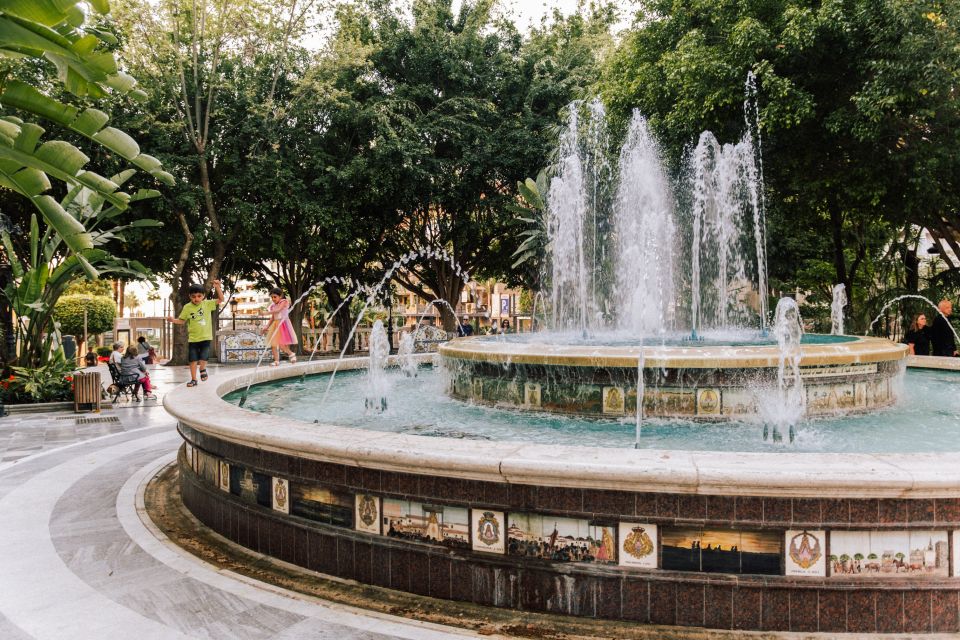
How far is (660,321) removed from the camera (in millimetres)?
15531

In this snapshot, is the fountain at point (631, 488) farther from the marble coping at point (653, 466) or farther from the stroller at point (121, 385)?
the stroller at point (121, 385)

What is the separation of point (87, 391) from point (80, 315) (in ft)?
79.5

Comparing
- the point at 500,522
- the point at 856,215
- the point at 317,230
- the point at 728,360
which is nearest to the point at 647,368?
the point at 728,360

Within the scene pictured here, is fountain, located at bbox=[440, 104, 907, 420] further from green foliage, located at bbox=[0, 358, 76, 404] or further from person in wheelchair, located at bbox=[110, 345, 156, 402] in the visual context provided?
green foliage, located at bbox=[0, 358, 76, 404]

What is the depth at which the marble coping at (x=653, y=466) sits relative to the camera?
3.10 m

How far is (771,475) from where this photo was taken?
10.2 ft

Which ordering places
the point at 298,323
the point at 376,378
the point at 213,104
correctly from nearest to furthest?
the point at 376,378 → the point at 213,104 → the point at 298,323

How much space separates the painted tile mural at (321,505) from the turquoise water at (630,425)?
15.0 inches

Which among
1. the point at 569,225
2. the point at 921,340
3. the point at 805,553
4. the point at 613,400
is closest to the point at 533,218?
the point at 569,225

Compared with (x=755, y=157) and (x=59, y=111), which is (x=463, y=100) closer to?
(x=755, y=157)

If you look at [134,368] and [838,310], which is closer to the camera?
[134,368]

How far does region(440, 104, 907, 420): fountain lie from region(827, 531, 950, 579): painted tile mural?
7.38ft

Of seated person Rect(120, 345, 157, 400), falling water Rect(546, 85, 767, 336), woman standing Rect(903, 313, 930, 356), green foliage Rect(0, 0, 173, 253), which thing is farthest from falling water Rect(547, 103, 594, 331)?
green foliage Rect(0, 0, 173, 253)

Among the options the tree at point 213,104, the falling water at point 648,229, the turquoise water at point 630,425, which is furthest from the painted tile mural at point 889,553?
the tree at point 213,104
